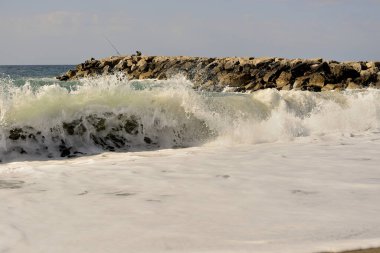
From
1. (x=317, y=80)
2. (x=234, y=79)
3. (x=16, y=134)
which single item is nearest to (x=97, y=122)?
(x=16, y=134)

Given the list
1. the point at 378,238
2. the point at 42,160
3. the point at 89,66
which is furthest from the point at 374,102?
the point at 89,66

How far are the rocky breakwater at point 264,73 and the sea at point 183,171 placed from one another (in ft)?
51.4

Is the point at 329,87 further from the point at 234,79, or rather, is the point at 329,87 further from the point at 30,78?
the point at 30,78

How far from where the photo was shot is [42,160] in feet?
19.0

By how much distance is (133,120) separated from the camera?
7301 millimetres

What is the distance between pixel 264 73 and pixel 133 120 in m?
20.8

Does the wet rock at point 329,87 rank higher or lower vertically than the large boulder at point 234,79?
lower

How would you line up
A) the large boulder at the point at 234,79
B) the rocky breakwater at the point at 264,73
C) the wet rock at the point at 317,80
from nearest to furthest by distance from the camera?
the wet rock at the point at 317,80, the rocky breakwater at the point at 264,73, the large boulder at the point at 234,79

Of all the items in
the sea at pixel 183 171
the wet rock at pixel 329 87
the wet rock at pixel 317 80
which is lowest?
the wet rock at pixel 329 87

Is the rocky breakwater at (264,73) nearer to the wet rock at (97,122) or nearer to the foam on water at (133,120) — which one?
the foam on water at (133,120)

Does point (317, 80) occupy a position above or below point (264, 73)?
below

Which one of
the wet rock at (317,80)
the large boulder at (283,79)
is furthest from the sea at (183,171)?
the large boulder at (283,79)

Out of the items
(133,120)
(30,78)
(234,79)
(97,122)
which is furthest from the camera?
(30,78)

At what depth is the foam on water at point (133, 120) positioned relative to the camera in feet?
21.3
